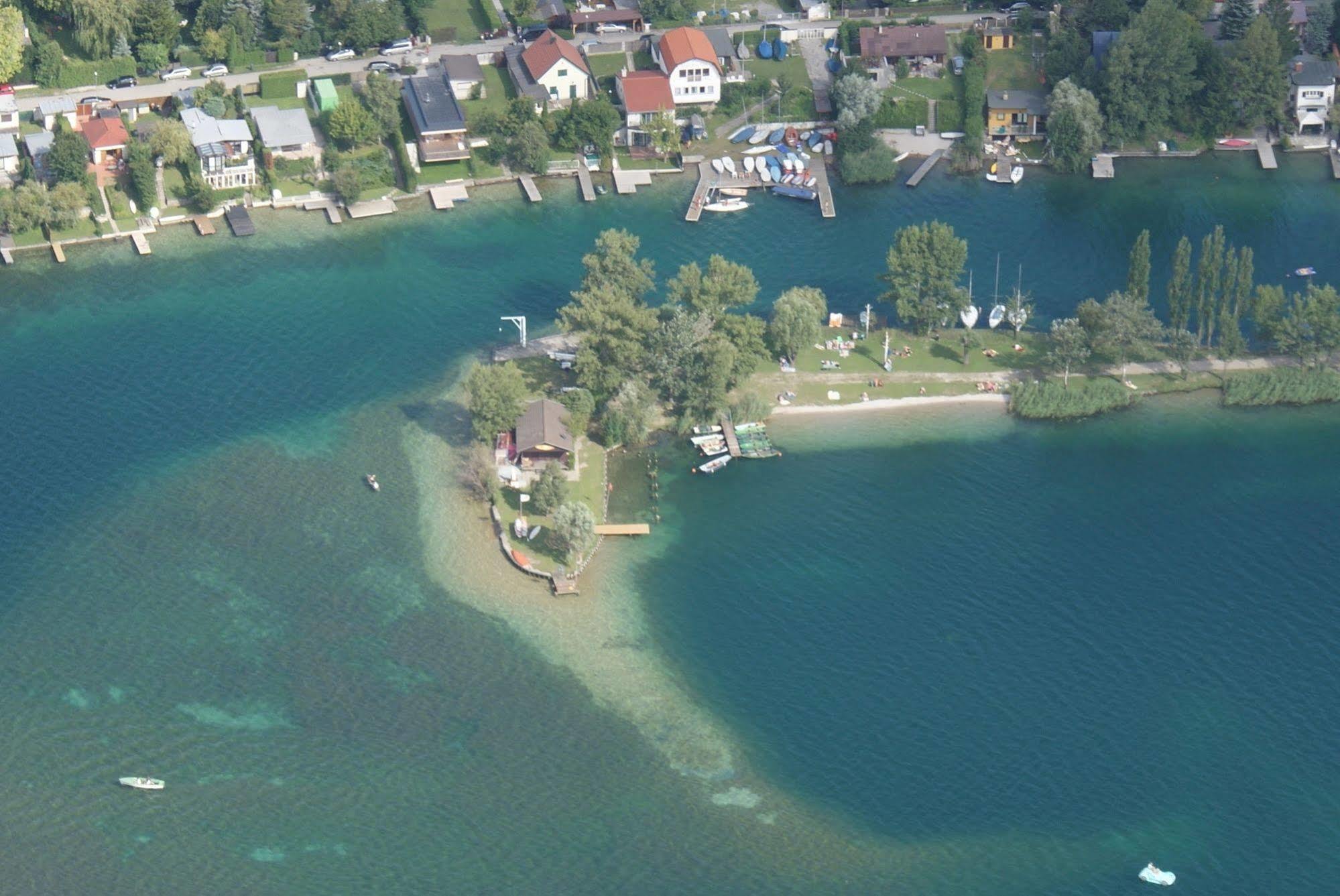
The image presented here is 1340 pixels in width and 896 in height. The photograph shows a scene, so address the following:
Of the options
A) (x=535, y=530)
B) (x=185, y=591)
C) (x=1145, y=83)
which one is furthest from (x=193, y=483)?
(x=1145, y=83)

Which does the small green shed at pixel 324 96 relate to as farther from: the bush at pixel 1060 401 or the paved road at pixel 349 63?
the bush at pixel 1060 401

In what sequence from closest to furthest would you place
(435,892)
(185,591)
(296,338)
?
(435,892), (185,591), (296,338)

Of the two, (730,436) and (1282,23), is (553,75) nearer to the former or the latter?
(730,436)

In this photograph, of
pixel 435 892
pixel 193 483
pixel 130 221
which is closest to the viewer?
pixel 435 892

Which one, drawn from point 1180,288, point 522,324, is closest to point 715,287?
point 522,324

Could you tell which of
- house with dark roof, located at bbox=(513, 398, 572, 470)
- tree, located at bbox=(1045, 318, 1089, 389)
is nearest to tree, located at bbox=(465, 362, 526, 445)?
house with dark roof, located at bbox=(513, 398, 572, 470)

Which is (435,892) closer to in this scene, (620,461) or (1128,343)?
(620,461)
